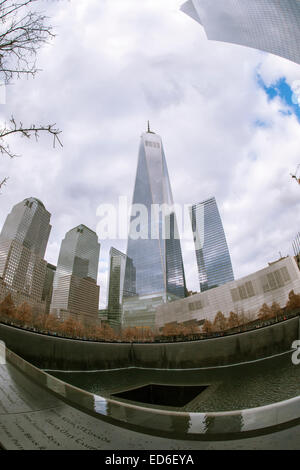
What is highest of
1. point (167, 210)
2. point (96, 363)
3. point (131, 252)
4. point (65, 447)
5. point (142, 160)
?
point (142, 160)

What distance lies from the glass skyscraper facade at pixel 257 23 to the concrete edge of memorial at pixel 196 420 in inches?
1770

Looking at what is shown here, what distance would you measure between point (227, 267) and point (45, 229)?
11822 centimetres

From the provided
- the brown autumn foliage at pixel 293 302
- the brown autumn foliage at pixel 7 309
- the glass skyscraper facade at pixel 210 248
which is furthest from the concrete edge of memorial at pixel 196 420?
the glass skyscraper facade at pixel 210 248

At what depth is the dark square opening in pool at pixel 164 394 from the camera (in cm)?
954

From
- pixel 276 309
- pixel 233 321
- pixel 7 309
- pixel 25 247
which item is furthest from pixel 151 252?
pixel 7 309

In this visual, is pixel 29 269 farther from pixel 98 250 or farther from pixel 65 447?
pixel 65 447

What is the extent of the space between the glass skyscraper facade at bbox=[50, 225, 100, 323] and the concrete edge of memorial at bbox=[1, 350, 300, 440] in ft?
424

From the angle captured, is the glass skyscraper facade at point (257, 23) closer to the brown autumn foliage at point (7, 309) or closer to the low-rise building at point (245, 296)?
the low-rise building at point (245, 296)

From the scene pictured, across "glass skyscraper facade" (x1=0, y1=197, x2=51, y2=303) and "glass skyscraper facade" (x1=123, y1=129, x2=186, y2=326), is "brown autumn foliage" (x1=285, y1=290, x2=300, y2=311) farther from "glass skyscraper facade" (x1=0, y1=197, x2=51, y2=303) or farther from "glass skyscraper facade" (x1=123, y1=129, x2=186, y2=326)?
"glass skyscraper facade" (x1=0, y1=197, x2=51, y2=303)

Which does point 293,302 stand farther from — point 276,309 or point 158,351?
point 158,351

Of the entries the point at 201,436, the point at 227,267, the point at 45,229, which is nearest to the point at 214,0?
the point at 201,436

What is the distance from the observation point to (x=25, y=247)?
390 ft

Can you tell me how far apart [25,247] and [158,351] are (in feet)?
396
